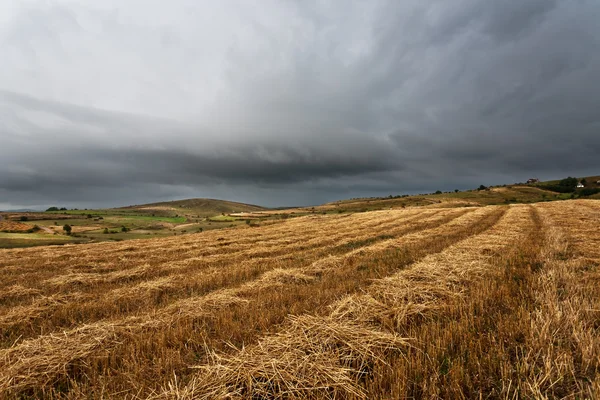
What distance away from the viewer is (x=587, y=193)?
3255 inches

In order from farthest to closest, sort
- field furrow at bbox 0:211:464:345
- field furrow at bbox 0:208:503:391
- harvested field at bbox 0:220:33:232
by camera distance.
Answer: harvested field at bbox 0:220:33:232
field furrow at bbox 0:211:464:345
field furrow at bbox 0:208:503:391

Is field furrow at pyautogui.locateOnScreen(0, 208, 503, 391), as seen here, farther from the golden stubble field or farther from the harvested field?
the harvested field

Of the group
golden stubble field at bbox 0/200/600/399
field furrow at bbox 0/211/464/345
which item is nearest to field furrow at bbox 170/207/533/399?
golden stubble field at bbox 0/200/600/399

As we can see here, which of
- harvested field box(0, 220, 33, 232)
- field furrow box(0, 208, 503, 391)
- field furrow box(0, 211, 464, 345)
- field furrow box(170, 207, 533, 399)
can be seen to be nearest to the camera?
field furrow box(170, 207, 533, 399)

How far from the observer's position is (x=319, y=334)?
14.5 feet

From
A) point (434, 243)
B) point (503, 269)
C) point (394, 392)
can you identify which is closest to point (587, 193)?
point (434, 243)

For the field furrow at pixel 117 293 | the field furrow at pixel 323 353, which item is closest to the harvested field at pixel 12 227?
the field furrow at pixel 117 293

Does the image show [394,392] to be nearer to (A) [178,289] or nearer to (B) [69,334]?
(B) [69,334]

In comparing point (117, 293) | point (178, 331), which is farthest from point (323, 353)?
point (117, 293)

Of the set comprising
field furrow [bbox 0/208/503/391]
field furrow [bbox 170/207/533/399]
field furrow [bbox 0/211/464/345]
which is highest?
field furrow [bbox 170/207/533/399]

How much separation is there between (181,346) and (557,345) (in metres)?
6.06

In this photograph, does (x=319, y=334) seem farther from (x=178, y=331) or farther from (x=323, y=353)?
(x=178, y=331)

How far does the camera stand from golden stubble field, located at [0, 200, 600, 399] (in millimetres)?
3326

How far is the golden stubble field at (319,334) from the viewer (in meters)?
3.33
